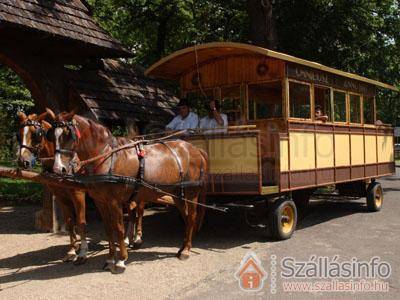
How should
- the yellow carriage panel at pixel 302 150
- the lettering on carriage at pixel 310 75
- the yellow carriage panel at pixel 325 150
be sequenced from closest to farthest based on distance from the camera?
the yellow carriage panel at pixel 302 150, the lettering on carriage at pixel 310 75, the yellow carriage panel at pixel 325 150

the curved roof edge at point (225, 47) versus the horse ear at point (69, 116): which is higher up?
the curved roof edge at point (225, 47)

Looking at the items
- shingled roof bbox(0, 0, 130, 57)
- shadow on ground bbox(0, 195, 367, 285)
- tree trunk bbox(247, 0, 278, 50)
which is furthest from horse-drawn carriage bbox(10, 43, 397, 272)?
tree trunk bbox(247, 0, 278, 50)

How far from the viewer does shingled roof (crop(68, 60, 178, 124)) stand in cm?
1023

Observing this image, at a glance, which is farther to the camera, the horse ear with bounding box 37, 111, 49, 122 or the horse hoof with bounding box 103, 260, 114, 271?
the horse hoof with bounding box 103, 260, 114, 271

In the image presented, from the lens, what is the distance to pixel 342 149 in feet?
33.7

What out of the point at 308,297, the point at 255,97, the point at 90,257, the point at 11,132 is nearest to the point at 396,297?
the point at 308,297

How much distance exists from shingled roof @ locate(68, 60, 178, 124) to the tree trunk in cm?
321

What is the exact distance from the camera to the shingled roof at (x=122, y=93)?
10234 millimetres

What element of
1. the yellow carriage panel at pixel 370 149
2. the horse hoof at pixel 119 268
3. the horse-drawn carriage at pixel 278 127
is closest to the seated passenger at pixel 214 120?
the horse-drawn carriage at pixel 278 127

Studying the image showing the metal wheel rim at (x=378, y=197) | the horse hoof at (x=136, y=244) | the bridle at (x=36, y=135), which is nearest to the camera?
the bridle at (x=36, y=135)

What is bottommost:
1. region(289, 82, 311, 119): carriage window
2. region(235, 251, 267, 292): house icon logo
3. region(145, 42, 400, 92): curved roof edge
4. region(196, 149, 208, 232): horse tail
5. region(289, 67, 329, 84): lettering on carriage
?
region(235, 251, 267, 292): house icon logo

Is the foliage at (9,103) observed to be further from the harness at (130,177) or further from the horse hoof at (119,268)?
the horse hoof at (119,268)

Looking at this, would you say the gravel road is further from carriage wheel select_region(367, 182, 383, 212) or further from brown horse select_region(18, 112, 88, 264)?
brown horse select_region(18, 112, 88, 264)

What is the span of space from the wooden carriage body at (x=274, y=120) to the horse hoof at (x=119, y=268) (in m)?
2.54
